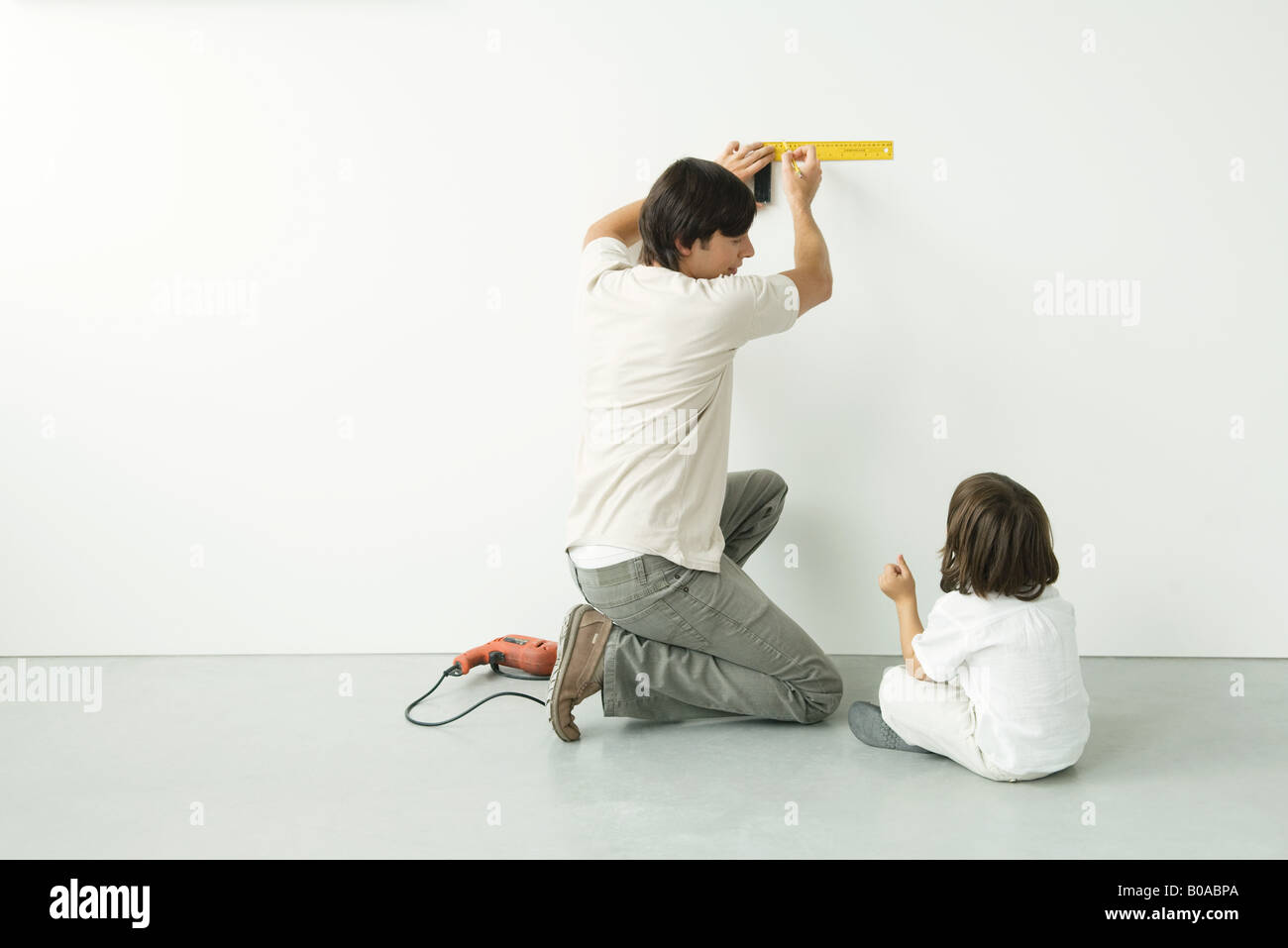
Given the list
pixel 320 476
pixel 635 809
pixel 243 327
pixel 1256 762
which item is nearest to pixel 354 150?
pixel 243 327

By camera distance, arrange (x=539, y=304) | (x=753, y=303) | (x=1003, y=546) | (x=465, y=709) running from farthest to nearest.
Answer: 1. (x=539, y=304)
2. (x=465, y=709)
3. (x=753, y=303)
4. (x=1003, y=546)

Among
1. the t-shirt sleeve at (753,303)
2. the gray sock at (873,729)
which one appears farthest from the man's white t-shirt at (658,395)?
the gray sock at (873,729)

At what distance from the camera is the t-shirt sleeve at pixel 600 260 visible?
2.00 metres

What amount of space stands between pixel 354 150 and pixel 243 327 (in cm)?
48

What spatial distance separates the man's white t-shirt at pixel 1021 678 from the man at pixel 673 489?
0.36 metres

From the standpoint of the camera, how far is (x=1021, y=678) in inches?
67.3

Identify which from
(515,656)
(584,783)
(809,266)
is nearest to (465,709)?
(515,656)

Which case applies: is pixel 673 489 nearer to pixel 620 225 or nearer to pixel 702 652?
pixel 702 652

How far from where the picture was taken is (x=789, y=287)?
2014mm

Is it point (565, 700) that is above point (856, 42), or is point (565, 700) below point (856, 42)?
below

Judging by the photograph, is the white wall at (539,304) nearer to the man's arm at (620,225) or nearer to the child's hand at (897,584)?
the man's arm at (620,225)

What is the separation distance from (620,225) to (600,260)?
0.25 m

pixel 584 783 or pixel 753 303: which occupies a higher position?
pixel 753 303

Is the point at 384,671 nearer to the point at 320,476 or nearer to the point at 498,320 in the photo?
the point at 320,476
